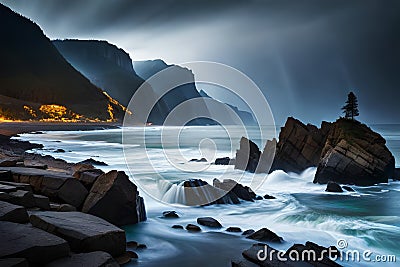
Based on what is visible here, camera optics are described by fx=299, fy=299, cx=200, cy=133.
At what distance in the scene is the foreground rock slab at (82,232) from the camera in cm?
625

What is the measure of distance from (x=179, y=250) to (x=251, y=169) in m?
19.9

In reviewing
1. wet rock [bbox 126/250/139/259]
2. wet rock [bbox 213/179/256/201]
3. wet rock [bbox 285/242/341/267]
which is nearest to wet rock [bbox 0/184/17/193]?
wet rock [bbox 126/250/139/259]

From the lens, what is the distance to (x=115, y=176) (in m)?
10.1

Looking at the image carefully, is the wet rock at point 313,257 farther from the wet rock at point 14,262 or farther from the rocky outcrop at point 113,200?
the rocky outcrop at point 113,200

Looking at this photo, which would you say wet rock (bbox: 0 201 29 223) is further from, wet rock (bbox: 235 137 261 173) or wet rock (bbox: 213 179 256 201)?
wet rock (bbox: 235 137 261 173)

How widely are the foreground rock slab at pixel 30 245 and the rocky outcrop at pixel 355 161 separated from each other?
20756mm

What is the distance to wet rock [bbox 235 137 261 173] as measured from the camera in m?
28.4

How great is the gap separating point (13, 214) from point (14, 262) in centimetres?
207

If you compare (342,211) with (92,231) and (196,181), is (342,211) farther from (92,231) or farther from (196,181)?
(92,231)

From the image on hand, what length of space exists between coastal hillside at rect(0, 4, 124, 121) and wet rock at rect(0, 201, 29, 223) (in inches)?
4317

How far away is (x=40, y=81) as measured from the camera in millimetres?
137875

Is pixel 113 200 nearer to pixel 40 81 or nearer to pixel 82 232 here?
pixel 82 232

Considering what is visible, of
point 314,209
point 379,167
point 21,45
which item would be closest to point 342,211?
point 314,209

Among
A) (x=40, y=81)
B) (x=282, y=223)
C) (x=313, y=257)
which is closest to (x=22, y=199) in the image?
(x=313, y=257)
